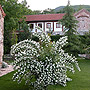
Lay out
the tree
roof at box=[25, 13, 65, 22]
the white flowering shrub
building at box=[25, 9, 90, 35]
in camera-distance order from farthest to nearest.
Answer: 1. roof at box=[25, 13, 65, 22]
2. building at box=[25, 9, 90, 35]
3. the tree
4. the white flowering shrub

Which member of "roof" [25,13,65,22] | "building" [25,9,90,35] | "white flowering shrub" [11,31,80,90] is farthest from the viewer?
"roof" [25,13,65,22]

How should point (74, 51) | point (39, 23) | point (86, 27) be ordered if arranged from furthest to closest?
point (39, 23)
point (86, 27)
point (74, 51)

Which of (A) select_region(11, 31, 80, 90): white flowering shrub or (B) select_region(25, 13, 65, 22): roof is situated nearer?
(A) select_region(11, 31, 80, 90): white flowering shrub

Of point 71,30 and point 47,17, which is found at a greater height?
point 47,17

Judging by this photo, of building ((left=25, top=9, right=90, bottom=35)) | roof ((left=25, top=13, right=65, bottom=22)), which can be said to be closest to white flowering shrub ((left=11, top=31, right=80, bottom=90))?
building ((left=25, top=9, right=90, bottom=35))

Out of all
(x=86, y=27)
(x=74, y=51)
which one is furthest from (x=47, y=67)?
(x=86, y=27)

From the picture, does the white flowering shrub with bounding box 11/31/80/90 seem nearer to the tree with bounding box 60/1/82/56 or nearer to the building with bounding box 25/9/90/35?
the tree with bounding box 60/1/82/56

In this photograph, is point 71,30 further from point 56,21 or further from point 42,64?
point 56,21

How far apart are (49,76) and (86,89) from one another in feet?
6.90

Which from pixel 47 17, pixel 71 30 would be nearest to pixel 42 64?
pixel 71 30

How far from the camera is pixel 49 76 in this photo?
17.3 feet

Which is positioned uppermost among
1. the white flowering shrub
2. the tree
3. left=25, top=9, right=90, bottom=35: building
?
left=25, top=9, right=90, bottom=35: building

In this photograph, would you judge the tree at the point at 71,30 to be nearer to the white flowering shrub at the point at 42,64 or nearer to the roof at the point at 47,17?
the white flowering shrub at the point at 42,64

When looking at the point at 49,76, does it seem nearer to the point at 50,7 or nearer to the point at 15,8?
the point at 15,8
